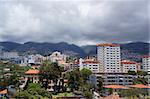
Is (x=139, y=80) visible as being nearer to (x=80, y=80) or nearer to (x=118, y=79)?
(x=118, y=79)

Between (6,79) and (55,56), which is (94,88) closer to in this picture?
(6,79)

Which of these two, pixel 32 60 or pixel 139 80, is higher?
pixel 32 60

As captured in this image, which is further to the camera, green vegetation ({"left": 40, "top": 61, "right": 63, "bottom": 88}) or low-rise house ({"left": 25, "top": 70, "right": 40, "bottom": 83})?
low-rise house ({"left": 25, "top": 70, "right": 40, "bottom": 83})

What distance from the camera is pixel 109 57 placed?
9.20 meters

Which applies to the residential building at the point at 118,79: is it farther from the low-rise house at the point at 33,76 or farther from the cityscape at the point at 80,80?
the low-rise house at the point at 33,76

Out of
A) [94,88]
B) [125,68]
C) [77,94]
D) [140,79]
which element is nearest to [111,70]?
[125,68]

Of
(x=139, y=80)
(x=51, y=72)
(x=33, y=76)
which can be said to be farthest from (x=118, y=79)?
(x=51, y=72)

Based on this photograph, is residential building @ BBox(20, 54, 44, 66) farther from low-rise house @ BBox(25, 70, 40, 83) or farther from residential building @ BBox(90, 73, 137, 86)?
residential building @ BBox(90, 73, 137, 86)

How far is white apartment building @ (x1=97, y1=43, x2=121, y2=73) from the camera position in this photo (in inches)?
350

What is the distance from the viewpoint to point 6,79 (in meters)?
5.73

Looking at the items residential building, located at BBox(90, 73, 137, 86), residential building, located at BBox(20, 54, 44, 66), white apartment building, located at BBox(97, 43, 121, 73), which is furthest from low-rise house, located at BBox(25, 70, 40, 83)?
residential building, located at BBox(20, 54, 44, 66)

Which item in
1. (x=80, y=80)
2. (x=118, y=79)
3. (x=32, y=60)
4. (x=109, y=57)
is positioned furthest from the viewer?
(x=32, y=60)

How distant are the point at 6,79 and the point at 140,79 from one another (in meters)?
3.20

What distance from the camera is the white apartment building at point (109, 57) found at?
888 cm
